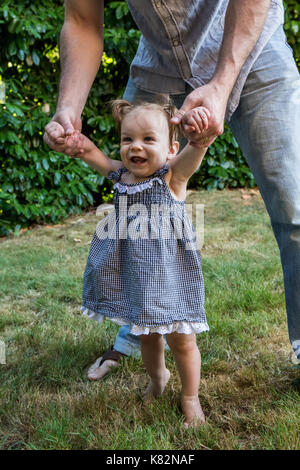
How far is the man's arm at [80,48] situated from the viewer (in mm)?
1988

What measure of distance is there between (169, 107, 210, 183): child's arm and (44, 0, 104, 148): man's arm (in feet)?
1.57

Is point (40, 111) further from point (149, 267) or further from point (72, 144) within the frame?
point (149, 267)

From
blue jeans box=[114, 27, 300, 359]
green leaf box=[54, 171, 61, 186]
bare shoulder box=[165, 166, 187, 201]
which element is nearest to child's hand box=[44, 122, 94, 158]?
bare shoulder box=[165, 166, 187, 201]

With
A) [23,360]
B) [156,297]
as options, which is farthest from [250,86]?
[23,360]

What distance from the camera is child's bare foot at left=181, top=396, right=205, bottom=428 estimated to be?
1.78 metres

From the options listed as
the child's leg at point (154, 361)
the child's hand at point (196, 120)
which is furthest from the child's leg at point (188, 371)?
the child's hand at point (196, 120)

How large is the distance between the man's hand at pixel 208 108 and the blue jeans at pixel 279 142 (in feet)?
1.06

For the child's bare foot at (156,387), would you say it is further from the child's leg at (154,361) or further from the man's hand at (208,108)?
the man's hand at (208,108)

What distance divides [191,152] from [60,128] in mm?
466

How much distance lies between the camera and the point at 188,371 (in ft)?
5.92

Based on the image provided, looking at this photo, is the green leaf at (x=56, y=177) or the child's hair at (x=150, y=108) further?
the green leaf at (x=56, y=177)

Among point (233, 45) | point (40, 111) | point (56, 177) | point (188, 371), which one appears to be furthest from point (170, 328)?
point (40, 111)

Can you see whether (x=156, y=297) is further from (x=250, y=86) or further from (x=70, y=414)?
(x=250, y=86)

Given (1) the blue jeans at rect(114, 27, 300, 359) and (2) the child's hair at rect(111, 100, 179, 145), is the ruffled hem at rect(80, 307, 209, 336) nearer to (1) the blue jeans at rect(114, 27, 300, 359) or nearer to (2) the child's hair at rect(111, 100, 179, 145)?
(1) the blue jeans at rect(114, 27, 300, 359)
